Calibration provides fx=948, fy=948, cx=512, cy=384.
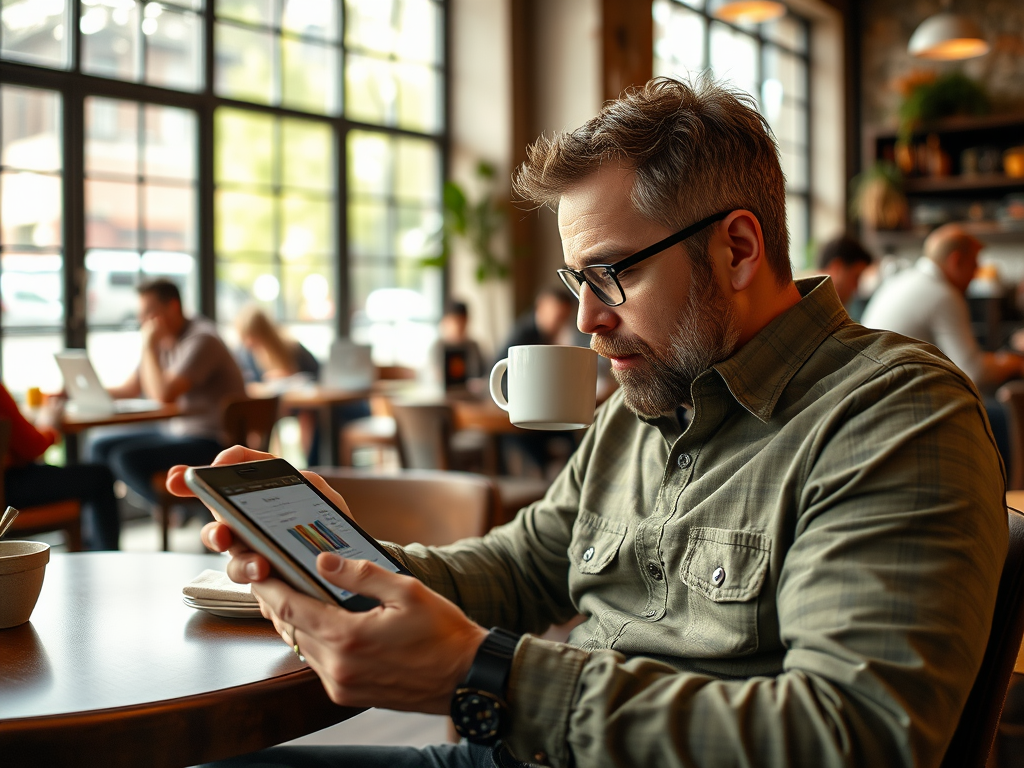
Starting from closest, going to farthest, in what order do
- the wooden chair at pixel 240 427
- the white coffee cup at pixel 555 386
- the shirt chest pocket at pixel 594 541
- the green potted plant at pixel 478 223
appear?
the shirt chest pocket at pixel 594 541 → the white coffee cup at pixel 555 386 → the wooden chair at pixel 240 427 → the green potted plant at pixel 478 223

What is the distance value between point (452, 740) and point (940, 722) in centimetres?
127

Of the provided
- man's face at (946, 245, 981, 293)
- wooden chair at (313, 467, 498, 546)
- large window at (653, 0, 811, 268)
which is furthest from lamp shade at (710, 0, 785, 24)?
wooden chair at (313, 467, 498, 546)

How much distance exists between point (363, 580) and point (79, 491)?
296 cm

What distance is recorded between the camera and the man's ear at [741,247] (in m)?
1.13

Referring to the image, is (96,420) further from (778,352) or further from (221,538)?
(778,352)

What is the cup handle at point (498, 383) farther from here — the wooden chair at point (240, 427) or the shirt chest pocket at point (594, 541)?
the wooden chair at point (240, 427)

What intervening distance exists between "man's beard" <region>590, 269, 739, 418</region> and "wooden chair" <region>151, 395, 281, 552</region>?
285 centimetres

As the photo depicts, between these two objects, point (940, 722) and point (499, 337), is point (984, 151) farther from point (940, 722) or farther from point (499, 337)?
point (940, 722)

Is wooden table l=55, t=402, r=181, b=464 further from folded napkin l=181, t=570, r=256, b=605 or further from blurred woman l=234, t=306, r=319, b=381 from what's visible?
folded napkin l=181, t=570, r=256, b=605

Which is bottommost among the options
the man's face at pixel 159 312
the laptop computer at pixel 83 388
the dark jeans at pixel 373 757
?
the dark jeans at pixel 373 757

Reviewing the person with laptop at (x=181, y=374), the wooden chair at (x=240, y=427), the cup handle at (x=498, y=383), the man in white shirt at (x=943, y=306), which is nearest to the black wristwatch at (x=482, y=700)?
the cup handle at (x=498, y=383)

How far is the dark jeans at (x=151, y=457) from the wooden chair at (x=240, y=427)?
5 centimetres

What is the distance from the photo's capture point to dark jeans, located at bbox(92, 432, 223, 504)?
3.96 meters

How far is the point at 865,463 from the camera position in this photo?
0.90m
